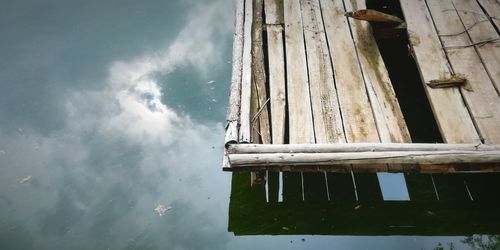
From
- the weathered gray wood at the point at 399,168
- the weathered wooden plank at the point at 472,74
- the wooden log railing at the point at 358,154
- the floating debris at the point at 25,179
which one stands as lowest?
the weathered gray wood at the point at 399,168

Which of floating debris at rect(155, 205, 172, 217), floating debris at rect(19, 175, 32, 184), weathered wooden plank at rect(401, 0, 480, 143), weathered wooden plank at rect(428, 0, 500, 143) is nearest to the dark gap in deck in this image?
weathered wooden plank at rect(401, 0, 480, 143)

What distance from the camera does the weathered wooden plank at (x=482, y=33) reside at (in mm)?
3230

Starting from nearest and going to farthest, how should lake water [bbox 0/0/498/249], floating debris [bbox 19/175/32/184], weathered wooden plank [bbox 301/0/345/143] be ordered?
weathered wooden plank [bbox 301/0/345/143] → lake water [bbox 0/0/498/249] → floating debris [bbox 19/175/32/184]

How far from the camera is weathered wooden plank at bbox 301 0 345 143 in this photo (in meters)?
2.94

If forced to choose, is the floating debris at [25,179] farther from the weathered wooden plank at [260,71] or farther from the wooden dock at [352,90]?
the weathered wooden plank at [260,71]

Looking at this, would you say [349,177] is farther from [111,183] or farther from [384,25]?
[111,183]

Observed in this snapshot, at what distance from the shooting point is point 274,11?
13.6 ft

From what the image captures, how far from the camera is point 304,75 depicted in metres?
3.39

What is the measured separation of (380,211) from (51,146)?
3.23 meters

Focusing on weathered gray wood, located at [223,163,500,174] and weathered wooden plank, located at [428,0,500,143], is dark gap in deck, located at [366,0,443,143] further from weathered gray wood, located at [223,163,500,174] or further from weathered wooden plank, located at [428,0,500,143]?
weathered gray wood, located at [223,163,500,174]

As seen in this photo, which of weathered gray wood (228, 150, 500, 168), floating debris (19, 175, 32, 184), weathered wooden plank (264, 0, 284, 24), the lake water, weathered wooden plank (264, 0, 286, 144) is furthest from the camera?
weathered wooden plank (264, 0, 284, 24)

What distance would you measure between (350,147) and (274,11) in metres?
2.04

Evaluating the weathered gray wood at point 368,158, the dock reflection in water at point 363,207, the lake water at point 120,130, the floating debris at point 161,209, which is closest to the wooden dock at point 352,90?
the weathered gray wood at point 368,158

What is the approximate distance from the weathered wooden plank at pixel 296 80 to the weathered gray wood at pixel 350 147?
157 millimetres
